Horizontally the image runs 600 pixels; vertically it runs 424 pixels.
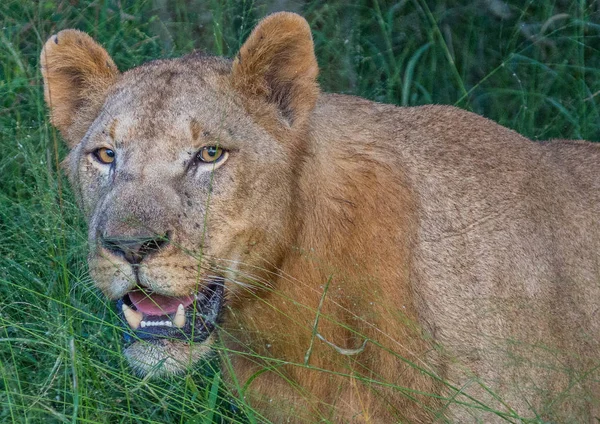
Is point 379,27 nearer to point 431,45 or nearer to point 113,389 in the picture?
point 431,45

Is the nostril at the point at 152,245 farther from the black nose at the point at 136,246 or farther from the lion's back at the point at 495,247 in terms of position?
the lion's back at the point at 495,247

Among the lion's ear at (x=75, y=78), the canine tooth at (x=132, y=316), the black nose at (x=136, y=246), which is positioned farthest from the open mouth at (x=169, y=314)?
the lion's ear at (x=75, y=78)

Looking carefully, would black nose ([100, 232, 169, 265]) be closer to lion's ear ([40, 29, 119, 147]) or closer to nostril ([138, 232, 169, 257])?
nostril ([138, 232, 169, 257])

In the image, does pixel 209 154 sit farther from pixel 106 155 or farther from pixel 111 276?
pixel 111 276

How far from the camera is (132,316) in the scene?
3.37 metres

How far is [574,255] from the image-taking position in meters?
3.82

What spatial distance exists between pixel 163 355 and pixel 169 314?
13 cm

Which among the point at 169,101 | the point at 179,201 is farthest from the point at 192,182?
the point at 169,101

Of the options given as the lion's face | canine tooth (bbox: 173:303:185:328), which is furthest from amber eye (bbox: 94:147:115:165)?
canine tooth (bbox: 173:303:185:328)

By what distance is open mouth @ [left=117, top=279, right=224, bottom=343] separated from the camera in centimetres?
330

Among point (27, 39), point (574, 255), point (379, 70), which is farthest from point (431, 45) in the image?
point (574, 255)

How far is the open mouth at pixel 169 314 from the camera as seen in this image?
3.30m

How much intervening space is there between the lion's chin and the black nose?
30 centimetres

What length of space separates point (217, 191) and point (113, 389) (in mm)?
898
